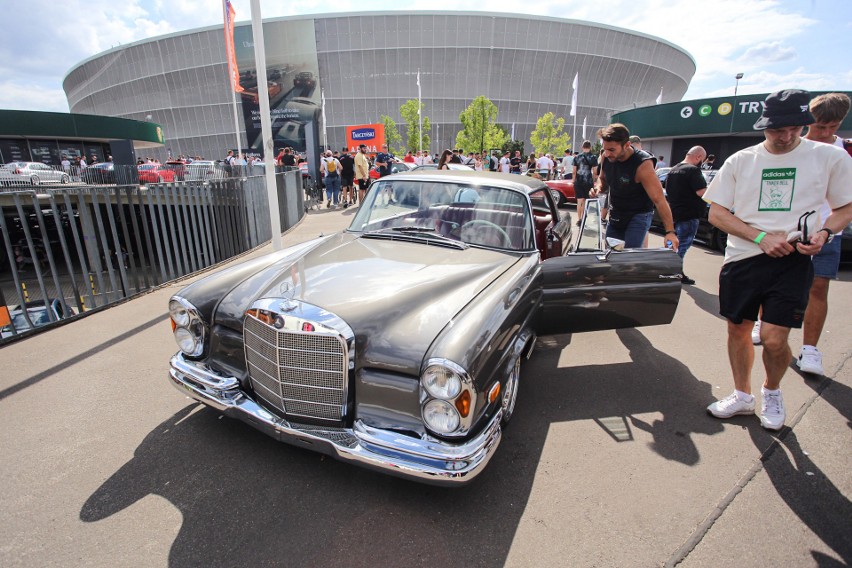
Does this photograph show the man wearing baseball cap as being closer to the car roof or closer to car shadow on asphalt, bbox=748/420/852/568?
car shadow on asphalt, bbox=748/420/852/568

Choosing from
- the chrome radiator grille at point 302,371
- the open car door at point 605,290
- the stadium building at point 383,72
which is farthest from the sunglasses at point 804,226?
the stadium building at point 383,72

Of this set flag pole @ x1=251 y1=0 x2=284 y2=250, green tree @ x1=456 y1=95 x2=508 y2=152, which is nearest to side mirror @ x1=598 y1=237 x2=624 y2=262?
flag pole @ x1=251 y1=0 x2=284 y2=250

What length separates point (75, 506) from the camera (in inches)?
91.4

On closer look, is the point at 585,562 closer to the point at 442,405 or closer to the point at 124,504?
the point at 442,405

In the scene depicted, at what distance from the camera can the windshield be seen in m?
3.49

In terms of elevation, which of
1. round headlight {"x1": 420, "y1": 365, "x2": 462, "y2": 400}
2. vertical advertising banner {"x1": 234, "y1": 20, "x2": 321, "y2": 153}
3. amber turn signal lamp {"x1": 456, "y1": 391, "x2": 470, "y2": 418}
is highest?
vertical advertising banner {"x1": 234, "y1": 20, "x2": 321, "y2": 153}

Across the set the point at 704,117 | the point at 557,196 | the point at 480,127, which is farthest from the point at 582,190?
the point at 480,127

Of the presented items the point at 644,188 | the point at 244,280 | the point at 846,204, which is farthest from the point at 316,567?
the point at 644,188

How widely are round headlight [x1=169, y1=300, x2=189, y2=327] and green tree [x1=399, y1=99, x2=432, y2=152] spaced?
4854 cm

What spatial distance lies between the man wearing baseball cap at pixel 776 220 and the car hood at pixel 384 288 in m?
1.45

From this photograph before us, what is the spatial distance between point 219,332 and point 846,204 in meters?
3.88

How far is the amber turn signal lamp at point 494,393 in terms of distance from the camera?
7.44 ft

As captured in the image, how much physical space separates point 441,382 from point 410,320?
0.43m

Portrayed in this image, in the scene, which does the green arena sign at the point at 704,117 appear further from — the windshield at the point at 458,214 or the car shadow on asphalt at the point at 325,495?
the car shadow on asphalt at the point at 325,495
